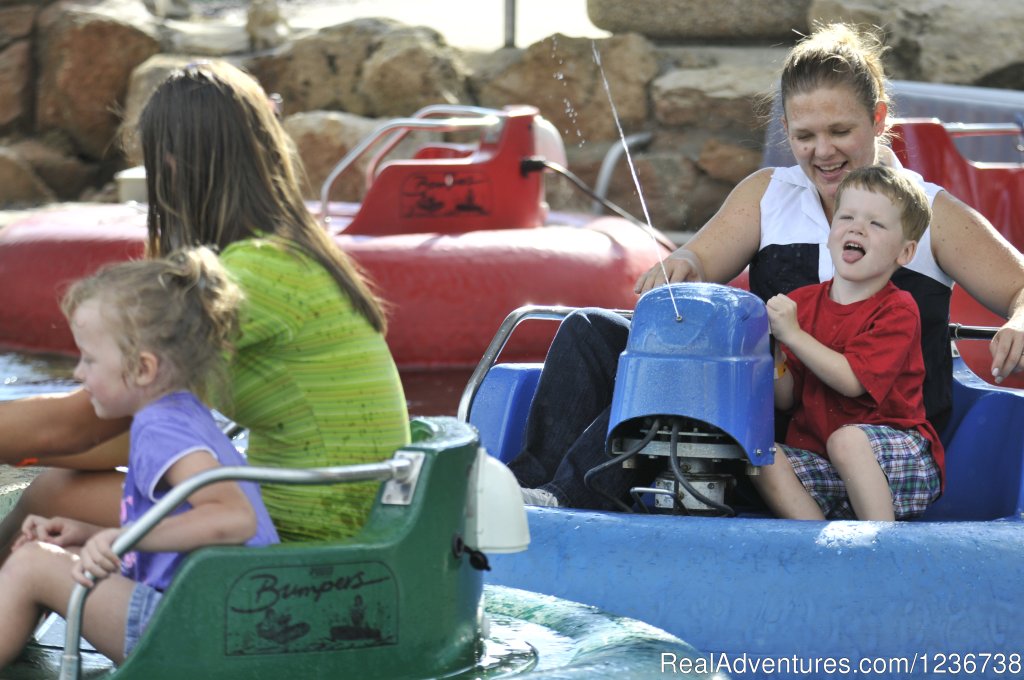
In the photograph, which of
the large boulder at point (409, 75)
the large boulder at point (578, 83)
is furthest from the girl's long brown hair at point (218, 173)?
the large boulder at point (409, 75)

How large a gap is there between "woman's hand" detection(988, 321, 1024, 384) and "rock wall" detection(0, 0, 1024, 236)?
5.43 meters

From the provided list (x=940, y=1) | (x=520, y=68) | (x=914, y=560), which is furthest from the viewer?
(x=520, y=68)

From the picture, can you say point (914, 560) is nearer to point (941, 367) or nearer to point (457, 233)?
point (941, 367)

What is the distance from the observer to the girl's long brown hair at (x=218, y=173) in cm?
214

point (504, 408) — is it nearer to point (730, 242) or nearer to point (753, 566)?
point (730, 242)

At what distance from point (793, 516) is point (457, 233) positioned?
4.11m

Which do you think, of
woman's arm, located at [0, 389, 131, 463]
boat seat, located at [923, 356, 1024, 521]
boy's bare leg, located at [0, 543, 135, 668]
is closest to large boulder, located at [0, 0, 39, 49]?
boat seat, located at [923, 356, 1024, 521]

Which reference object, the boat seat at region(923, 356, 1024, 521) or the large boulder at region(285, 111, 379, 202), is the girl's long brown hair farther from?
the large boulder at region(285, 111, 379, 202)

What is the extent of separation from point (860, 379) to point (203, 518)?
128 cm

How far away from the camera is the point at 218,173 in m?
2.14

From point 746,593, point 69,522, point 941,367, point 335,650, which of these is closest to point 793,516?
point 746,593

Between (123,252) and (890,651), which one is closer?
(890,651)

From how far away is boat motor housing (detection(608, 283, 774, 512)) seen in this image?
8.62ft

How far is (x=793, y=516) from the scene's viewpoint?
2.77m
